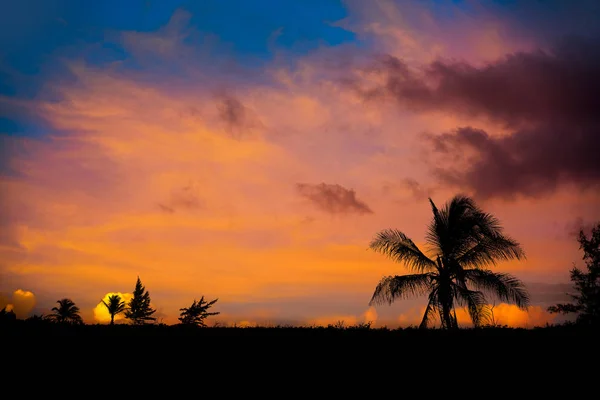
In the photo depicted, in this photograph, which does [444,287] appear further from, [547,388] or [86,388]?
[86,388]

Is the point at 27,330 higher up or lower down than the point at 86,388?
higher up

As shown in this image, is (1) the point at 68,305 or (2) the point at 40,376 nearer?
(2) the point at 40,376

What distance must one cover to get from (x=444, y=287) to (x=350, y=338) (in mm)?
13329

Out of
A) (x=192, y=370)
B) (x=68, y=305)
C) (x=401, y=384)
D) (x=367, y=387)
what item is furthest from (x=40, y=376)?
(x=68, y=305)

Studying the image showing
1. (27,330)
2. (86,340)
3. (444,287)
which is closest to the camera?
(86,340)

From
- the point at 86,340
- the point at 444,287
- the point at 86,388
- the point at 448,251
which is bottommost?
the point at 86,388

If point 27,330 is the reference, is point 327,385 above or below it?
below

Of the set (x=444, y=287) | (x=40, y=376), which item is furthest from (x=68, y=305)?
(x=40, y=376)

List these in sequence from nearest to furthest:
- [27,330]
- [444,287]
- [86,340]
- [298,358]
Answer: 1. [298,358]
2. [86,340]
3. [27,330]
4. [444,287]

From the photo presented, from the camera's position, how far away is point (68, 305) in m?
76.5

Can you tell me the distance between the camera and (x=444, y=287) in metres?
21.9

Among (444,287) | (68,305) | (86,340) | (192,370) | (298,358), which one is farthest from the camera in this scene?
(68,305)

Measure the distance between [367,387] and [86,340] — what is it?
5.92 m

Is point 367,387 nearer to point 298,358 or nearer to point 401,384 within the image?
point 401,384
